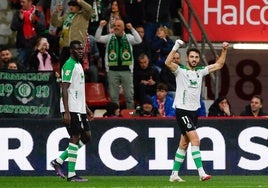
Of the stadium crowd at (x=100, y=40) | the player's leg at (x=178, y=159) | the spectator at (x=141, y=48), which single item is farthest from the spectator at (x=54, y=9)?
the player's leg at (x=178, y=159)

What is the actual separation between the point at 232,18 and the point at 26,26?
4.27m

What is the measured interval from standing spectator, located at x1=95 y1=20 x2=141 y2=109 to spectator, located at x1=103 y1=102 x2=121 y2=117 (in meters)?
0.79

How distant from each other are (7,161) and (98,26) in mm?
4424

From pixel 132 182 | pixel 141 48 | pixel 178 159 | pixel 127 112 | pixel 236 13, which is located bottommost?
pixel 132 182

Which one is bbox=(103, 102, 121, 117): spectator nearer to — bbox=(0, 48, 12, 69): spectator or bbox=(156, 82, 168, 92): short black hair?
bbox=(156, 82, 168, 92): short black hair

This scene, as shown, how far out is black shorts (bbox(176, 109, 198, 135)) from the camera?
18250mm

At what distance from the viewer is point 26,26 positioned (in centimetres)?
2322

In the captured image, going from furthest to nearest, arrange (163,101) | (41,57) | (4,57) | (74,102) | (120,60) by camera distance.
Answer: (120,60), (41,57), (4,57), (163,101), (74,102)

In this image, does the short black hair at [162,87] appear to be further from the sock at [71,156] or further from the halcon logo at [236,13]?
the sock at [71,156]

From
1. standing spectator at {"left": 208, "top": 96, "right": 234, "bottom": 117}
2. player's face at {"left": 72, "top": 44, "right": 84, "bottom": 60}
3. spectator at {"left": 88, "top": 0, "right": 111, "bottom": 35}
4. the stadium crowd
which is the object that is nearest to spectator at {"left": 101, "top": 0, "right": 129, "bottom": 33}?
the stadium crowd

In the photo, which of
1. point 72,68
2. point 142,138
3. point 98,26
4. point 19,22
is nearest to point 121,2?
point 98,26

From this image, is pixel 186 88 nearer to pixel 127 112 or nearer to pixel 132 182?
pixel 132 182

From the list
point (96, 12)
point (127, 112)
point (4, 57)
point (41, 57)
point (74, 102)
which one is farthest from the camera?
point (96, 12)

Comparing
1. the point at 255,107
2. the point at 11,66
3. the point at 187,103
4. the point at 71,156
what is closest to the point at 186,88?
the point at 187,103
